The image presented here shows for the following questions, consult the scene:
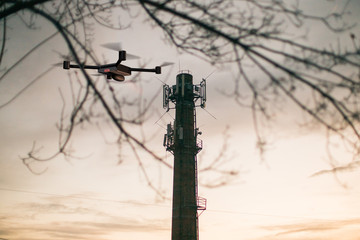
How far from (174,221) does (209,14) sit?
23.0 meters

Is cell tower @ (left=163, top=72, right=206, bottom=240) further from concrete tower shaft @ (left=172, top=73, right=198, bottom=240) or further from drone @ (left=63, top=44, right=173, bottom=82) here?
drone @ (left=63, top=44, right=173, bottom=82)

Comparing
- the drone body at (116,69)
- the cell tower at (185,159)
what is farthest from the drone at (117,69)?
the cell tower at (185,159)

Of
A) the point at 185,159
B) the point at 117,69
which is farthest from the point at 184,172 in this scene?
the point at 117,69

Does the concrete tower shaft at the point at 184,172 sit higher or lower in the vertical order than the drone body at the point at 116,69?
higher

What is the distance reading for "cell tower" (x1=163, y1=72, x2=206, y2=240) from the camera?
24.8 meters

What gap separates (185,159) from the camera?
2588 centimetres

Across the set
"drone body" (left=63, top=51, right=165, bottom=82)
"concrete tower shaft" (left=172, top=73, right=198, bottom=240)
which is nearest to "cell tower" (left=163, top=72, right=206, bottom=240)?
"concrete tower shaft" (left=172, top=73, right=198, bottom=240)

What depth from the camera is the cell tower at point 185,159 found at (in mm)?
24781

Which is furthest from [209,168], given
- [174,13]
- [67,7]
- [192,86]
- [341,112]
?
[192,86]

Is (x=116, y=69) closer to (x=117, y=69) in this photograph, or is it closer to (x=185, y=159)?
(x=117, y=69)

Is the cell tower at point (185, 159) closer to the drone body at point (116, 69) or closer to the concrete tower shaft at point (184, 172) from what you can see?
the concrete tower shaft at point (184, 172)

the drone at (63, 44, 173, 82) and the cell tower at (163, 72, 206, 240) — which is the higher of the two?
the cell tower at (163, 72, 206, 240)

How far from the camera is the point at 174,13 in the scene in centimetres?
388

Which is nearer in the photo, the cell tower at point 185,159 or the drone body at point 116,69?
the drone body at point 116,69
